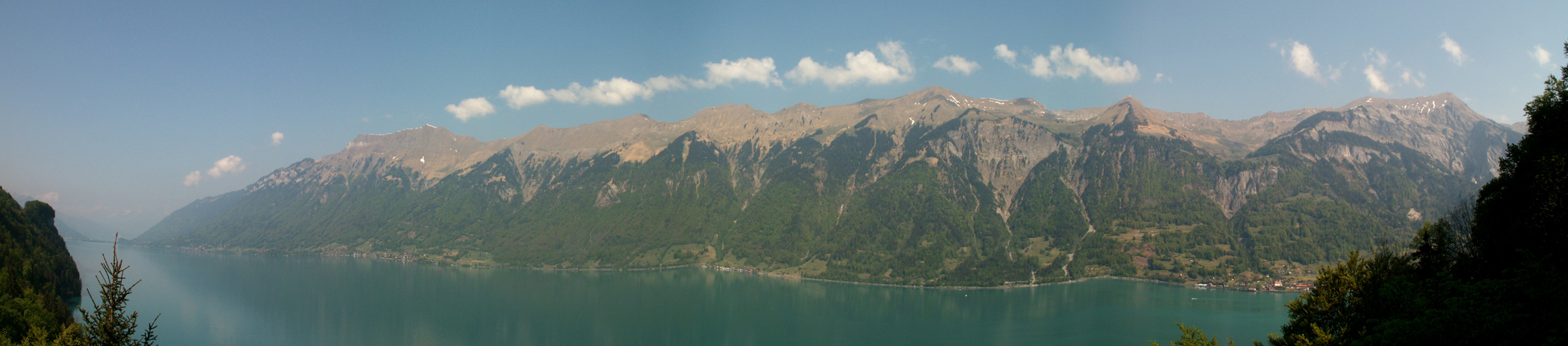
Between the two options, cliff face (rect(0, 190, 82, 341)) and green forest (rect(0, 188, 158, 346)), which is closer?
green forest (rect(0, 188, 158, 346))

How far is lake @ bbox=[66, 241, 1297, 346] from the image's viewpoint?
294 feet

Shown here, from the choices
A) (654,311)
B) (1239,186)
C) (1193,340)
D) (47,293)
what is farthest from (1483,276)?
(1239,186)

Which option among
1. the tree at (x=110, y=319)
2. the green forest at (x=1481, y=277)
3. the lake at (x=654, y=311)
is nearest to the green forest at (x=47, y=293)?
the tree at (x=110, y=319)

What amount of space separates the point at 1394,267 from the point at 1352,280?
8.18 feet

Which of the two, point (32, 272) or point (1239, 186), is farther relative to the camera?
point (1239, 186)

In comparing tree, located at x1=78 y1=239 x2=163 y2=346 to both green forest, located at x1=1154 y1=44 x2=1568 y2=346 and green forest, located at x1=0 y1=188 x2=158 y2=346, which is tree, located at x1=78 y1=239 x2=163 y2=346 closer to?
green forest, located at x1=0 y1=188 x2=158 y2=346

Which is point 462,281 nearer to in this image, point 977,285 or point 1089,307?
point 977,285

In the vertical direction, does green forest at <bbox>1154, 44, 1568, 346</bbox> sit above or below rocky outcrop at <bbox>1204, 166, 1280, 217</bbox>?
below

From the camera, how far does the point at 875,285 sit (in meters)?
152

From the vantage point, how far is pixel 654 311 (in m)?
112

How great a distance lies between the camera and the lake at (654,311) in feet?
294

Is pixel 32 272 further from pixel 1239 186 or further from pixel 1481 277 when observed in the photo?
pixel 1239 186

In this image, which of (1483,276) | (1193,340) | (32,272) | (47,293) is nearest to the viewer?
(1483,276)

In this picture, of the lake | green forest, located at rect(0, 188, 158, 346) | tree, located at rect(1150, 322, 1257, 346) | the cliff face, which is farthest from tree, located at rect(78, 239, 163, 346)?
the lake
